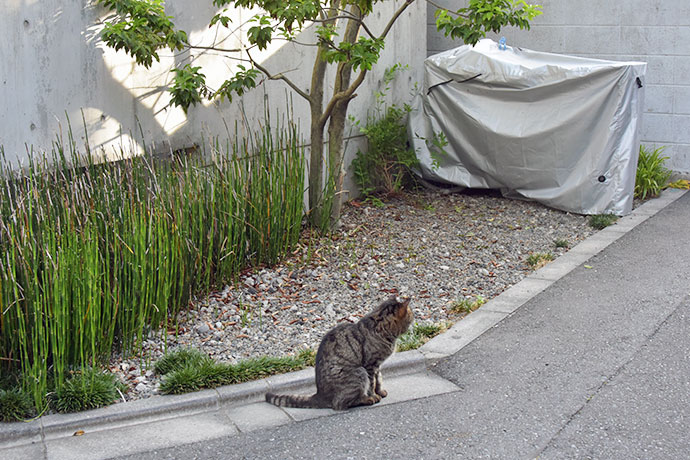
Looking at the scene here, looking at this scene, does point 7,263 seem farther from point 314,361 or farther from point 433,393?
point 433,393

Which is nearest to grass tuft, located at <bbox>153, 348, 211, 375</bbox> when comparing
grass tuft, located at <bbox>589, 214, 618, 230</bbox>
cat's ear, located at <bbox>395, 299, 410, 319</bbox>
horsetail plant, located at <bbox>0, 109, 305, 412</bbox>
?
horsetail plant, located at <bbox>0, 109, 305, 412</bbox>

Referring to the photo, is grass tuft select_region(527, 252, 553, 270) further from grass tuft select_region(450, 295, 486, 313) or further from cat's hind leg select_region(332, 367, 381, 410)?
cat's hind leg select_region(332, 367, 381, 410)

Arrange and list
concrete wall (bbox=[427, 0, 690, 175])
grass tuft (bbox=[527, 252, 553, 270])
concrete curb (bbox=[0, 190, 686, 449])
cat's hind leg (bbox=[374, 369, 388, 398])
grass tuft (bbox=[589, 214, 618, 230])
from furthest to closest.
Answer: concrete wall (bbox=[427, 0, 690, 175]) < grass tuft (bbox=[589, 214, 618, 230]) < grass tuft (bbox=[527, 252, 553, 270]) < cat's hind leg (bbox=[374, 369, 388, 398]) < concrete curb (bbox=[0, 190, 686, 449])

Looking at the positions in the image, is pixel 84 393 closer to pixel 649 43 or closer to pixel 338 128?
pixel 338 128

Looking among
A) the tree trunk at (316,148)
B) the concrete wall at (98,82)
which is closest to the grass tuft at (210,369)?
the concrete wall at (98,82)

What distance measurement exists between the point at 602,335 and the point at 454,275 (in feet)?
4.34

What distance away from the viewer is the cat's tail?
3.62m

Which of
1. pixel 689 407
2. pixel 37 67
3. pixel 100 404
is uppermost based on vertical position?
pixel 37 67

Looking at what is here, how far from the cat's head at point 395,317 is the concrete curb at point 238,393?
0.35 metres

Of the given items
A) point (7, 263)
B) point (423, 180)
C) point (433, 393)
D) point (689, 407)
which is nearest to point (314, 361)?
point (433, 393)

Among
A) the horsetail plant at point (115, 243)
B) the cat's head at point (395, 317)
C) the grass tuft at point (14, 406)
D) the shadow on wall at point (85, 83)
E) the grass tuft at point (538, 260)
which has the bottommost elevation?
the grass tuft at point (538, 260)

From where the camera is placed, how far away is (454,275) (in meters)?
5.61

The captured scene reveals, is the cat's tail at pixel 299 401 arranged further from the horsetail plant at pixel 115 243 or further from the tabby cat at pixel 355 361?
the horsetail plant at pixel 115 243

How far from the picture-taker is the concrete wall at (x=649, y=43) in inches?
328
